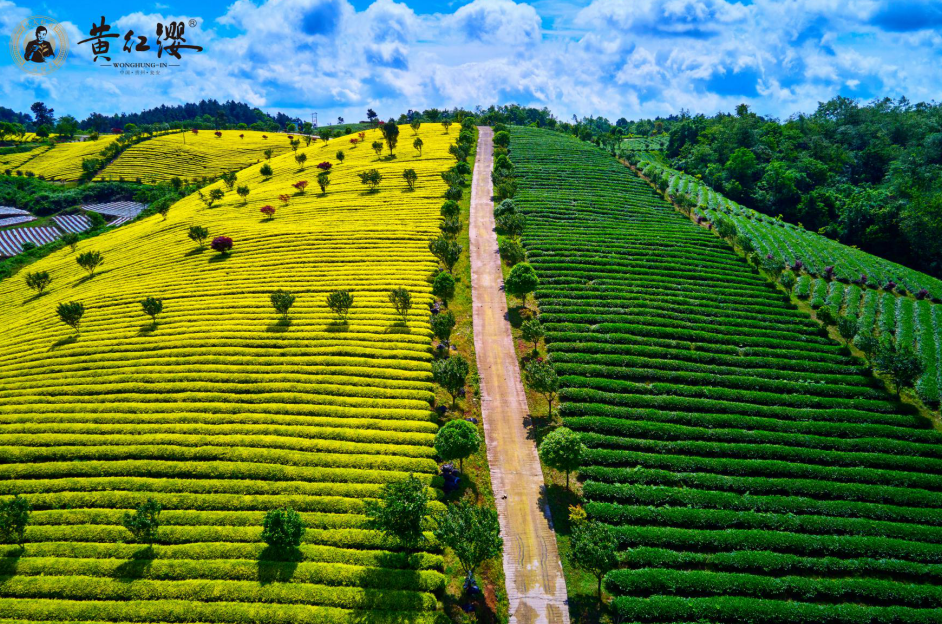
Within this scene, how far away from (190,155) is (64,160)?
4500 centimetres

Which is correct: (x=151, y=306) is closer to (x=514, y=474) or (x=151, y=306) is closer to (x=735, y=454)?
(x=514, y=474)

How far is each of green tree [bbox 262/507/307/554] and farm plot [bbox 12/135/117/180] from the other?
17149cm

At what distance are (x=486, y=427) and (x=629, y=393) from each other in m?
14.6

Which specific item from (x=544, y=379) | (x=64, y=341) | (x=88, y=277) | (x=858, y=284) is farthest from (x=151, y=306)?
(x=858, y=284)

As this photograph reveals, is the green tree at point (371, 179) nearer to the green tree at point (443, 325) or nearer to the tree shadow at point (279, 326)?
the tree shadow at point (279, 326)

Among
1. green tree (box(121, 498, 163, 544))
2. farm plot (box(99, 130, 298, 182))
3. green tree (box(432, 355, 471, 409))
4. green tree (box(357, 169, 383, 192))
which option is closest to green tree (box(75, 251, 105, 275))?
green tree (box(357, 169, 383, 192))

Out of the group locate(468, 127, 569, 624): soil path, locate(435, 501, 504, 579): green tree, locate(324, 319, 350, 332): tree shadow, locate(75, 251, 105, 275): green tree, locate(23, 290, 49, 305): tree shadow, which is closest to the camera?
locate(435, 501, 504, 579): green tree

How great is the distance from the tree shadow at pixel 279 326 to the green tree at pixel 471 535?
29622mm

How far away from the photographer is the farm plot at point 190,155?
13812cm

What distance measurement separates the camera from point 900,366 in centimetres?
3962

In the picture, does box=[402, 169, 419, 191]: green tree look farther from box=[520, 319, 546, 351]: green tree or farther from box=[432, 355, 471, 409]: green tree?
box=[432, 355, 471, 409]: green tree

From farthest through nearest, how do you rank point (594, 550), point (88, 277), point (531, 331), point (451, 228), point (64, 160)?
1. point (64, 160)
2. point (451, 228)
3. point (88, 277)
4. point (531, 331)
5. point (594, 550)

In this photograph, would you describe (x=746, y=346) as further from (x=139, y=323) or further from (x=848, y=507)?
(x=139, y=323)

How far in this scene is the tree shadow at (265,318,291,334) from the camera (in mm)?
44697
